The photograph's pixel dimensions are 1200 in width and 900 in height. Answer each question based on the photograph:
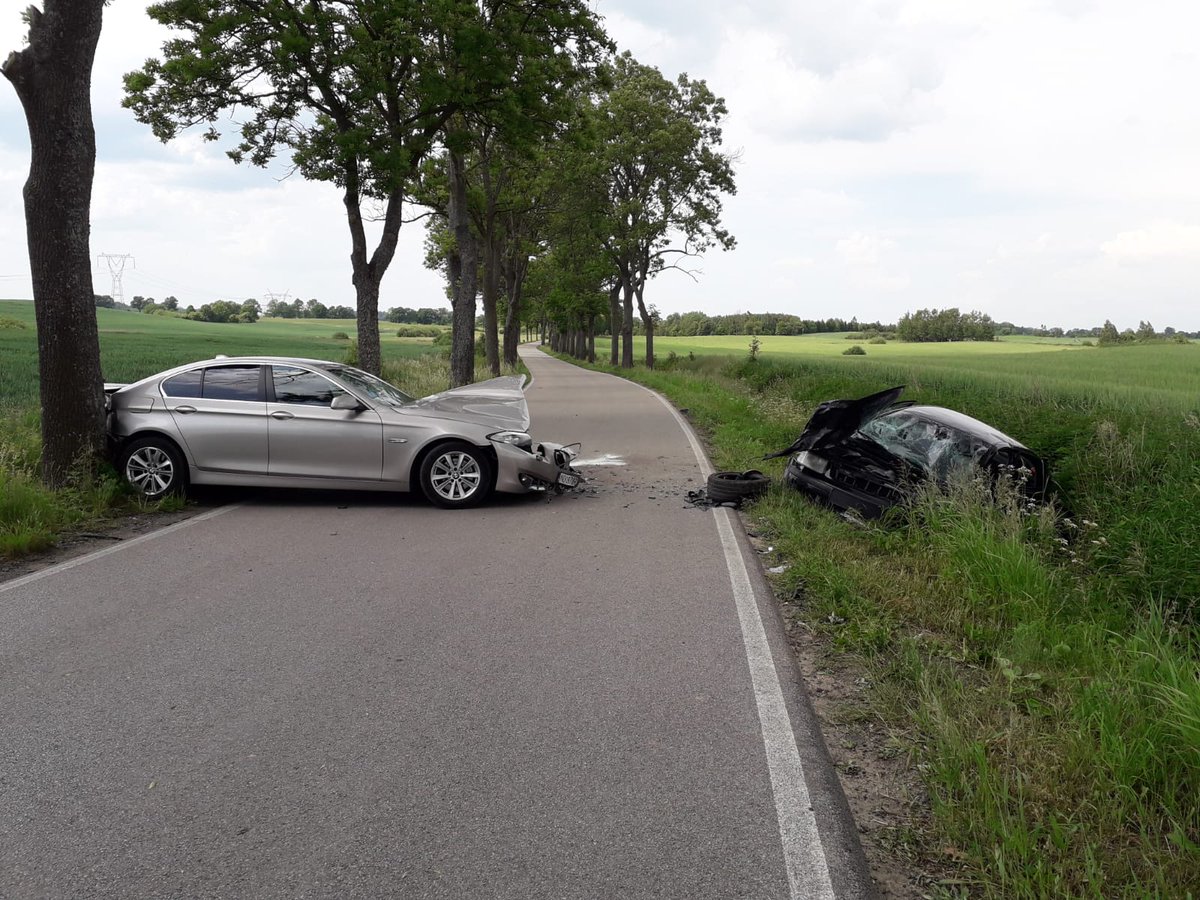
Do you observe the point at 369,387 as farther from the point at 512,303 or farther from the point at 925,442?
the point at 512,303

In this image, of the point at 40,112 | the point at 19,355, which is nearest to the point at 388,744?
the point at 40,112

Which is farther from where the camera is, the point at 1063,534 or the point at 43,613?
the point at 1063,534

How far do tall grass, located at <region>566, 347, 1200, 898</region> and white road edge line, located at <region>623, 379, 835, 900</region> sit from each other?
42 centimetres

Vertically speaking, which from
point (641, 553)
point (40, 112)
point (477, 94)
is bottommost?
point (641, 553)

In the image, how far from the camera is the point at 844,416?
8805mm

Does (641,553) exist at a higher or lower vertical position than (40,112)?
lower

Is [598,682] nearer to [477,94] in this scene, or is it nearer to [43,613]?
[43,613]

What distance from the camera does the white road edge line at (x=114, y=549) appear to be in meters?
6.34

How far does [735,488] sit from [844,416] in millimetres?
1562

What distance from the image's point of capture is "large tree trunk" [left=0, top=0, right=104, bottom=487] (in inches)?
332

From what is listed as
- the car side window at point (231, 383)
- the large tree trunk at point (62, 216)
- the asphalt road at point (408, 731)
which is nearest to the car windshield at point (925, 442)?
the asphalt road at point (408, 731)

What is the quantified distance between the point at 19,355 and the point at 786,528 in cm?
3623

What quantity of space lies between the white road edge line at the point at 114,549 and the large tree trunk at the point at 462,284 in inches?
591

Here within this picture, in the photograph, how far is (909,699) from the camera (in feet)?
14.2
